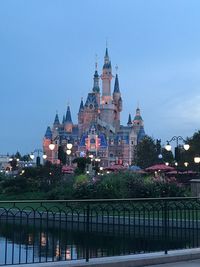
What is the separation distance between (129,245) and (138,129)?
17923 centimetres

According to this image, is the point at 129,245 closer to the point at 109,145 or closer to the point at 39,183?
the point at 39,183

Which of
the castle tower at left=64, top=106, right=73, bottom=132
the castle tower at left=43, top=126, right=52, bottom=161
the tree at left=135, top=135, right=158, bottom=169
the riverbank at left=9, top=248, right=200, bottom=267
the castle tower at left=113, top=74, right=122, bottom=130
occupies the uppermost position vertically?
the castle tower at left=113, top=74, right=122, bottom=130

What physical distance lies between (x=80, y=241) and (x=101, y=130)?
523 ft

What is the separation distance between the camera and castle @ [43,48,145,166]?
6516 inches

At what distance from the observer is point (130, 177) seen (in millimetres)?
26125

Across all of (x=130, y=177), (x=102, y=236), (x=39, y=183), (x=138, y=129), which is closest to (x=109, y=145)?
(x=138, y=129)

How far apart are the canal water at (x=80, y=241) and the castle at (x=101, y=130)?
14749 centimetres

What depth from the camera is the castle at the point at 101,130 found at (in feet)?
543

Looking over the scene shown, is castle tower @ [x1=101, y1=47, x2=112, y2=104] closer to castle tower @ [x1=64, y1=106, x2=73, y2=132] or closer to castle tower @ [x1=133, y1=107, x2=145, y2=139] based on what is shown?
castle tower @ [x1=64, y1=106, x2=73, y2=132]

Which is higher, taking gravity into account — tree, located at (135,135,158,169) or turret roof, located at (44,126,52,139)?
turret roof, located at (44,126,52,139)

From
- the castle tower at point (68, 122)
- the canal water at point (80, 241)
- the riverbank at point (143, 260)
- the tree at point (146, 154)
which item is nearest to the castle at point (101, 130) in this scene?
the castle tower at point (68, 122)

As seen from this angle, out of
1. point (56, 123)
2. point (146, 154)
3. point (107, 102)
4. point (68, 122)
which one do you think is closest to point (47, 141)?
point (68, 122)

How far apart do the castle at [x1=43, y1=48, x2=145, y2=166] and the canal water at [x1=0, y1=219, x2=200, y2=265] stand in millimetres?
147493

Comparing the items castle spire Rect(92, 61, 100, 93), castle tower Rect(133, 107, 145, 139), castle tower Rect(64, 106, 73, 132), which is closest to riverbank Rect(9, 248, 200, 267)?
castle tower Rect(64, 106, 73, 132)
